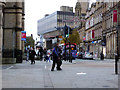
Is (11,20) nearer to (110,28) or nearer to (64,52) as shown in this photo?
(64,52)

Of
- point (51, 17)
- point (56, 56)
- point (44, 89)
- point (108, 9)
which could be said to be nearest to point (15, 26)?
point (56, 56)

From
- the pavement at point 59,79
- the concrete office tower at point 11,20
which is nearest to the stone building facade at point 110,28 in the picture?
the concrete office tower at point 11,20

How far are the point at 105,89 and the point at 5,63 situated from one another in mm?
18168

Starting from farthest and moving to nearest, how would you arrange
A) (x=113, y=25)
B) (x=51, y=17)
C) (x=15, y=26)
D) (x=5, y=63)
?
(x=51, y=17) < (x=113, y=25) < (x=15, y=26) < (x=5, y=63)

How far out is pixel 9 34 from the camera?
30906 mm

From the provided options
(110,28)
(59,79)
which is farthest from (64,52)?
(59,79)

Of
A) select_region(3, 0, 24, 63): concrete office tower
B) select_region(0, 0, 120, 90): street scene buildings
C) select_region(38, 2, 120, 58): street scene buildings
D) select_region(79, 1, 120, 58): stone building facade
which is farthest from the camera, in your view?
select_region(38, 2, 120, 58): street scene buildings

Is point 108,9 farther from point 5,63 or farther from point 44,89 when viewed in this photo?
point 44,89

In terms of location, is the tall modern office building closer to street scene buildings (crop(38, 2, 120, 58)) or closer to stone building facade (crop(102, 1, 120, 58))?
street scene buildings (crop(38, 2, 120, 58))

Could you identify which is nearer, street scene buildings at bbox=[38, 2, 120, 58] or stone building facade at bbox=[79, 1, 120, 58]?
stone building facade at bbox=[79, 1, 120, 58]

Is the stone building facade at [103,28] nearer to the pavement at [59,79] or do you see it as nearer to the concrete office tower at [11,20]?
the concrete office tower at [11,20]

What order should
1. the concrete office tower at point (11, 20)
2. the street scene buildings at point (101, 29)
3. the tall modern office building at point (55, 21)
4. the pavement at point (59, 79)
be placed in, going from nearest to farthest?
the pavement at point (59, 79), the concrete office tower at point (11, 20), the street scene buildings at point (101, 29), the tall modern office building at point (55, 21)

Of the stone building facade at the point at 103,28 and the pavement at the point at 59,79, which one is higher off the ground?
the stone building facade at the point at 103,28

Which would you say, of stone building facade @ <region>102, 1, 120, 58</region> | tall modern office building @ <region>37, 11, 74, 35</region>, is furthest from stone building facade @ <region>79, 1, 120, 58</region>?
tall modern office building @ <region>37, 11, 74, 35</region>
